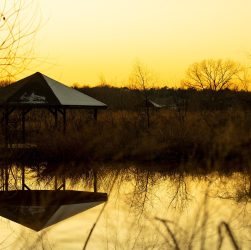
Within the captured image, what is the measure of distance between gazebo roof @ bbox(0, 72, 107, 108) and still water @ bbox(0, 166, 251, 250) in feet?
18.1

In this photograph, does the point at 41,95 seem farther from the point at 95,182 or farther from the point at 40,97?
the point at 95,182

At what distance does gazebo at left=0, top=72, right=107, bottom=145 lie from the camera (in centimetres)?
1803

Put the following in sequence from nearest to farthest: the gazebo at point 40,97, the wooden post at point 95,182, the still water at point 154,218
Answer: the still water at point 154,218 → the wooden post at point 95,182 → the gazebo at point 40,97

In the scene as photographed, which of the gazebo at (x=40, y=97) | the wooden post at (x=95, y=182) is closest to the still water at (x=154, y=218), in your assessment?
the wooden post at (x=95, y=182)

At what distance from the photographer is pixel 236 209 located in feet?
27.9

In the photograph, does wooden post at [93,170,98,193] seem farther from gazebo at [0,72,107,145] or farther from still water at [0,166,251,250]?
gazebo at [0,72,107,145]

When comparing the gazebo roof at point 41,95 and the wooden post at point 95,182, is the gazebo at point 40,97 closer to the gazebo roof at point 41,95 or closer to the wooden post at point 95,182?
the gazebo roof at point 41,95

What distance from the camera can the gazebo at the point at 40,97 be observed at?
710 inches

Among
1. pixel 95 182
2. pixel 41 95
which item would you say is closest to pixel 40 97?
pixel 41 95

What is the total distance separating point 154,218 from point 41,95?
440 inches

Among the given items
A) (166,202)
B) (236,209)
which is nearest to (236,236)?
(236,209)

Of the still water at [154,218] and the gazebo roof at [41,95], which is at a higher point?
the gazebo roof at [41,95]

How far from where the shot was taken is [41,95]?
18.4 metres

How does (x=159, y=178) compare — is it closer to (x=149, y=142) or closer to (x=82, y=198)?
(x=82, y=198)
